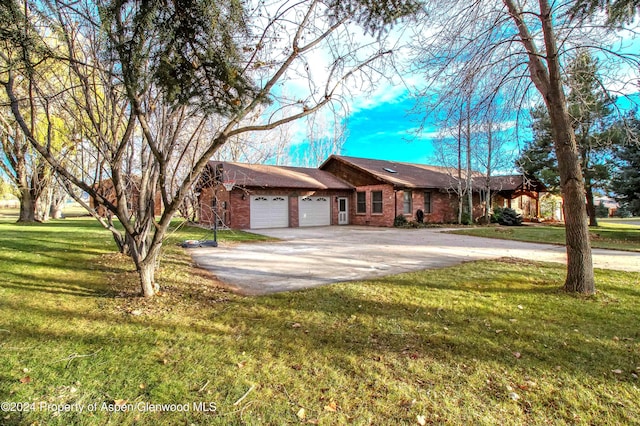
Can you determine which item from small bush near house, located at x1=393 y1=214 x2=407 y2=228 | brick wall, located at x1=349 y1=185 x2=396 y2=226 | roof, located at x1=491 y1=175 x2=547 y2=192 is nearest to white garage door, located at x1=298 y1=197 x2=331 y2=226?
brick wall, located at x1=349 y1=185 x2=396 y2=226

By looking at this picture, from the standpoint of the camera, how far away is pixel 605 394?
102 inches

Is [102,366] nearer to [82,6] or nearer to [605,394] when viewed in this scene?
[605,394]

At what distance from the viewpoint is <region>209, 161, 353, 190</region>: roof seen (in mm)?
18281

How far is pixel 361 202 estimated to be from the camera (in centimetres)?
2175

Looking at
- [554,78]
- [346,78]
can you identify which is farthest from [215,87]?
[554,78]

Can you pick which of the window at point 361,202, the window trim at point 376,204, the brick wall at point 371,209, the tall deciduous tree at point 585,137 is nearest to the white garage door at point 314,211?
the brick wall at point 371,209

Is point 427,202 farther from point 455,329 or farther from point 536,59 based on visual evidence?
point 455,329

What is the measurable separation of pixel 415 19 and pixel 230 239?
9.97 meters

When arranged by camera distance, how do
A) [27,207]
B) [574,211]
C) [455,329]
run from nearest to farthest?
1. [455,329]
2. [574,211]
3. [27,207]

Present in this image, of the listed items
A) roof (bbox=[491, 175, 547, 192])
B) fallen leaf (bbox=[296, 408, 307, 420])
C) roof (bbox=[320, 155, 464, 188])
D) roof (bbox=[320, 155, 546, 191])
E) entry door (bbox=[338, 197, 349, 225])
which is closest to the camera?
fallen leaf (bbox=[296, 408, 307, 420])

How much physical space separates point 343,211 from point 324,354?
19.1 meters

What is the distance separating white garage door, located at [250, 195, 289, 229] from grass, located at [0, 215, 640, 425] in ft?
43.6

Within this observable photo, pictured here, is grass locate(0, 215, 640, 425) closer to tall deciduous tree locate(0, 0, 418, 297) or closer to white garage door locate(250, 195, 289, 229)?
tall deciduous tree locate(0, 0, 418, 297)

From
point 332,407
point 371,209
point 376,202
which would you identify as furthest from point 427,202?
point 332,407
